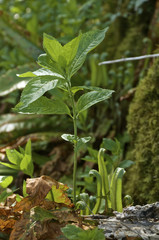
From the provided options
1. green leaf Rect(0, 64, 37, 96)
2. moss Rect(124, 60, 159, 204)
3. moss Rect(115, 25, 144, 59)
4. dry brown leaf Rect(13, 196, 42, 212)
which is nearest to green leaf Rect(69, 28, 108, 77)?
dry brown leaf Rect(13, 196, 42, 212)

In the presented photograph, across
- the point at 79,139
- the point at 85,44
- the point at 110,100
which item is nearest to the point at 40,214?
the point at 79,139

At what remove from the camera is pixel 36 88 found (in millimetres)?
1106

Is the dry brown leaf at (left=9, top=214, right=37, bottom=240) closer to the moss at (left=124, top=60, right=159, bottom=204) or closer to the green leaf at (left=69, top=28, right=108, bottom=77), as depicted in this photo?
the green leaf at (left=69, top=28, right=108, bottom=77)

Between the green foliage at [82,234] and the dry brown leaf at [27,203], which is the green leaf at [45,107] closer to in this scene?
the dry brown leaf at [27,203]

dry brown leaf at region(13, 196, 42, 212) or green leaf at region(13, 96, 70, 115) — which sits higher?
green leaf at region(13, 96, 70, 115)

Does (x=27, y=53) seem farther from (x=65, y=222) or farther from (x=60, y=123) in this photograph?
(x=65, y=222)

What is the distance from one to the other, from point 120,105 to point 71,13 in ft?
5.44

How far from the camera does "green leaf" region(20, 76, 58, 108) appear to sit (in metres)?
1.07

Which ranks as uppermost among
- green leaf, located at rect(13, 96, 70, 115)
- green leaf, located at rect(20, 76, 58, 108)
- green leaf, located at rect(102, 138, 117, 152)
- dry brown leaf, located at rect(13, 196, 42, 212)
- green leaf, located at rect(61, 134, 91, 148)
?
green leaf, located at rect(20, 76, 58, 108)

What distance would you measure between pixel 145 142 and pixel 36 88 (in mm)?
1048

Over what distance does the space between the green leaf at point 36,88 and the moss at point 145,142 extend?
3.08 ft

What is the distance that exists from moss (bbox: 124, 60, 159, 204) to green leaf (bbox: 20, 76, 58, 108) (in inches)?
37.0

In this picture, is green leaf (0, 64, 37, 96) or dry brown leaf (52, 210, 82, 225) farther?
green leaf (0, 64, 37, 96)

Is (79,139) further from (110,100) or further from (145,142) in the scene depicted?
(110,100)
